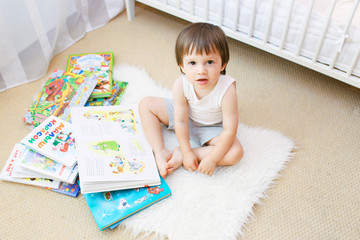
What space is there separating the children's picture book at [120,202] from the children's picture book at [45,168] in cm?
9

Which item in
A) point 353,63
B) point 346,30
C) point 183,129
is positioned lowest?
point 183,129

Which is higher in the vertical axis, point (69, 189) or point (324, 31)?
point (324, 31)

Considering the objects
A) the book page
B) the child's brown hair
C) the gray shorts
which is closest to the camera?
the child's brown hair

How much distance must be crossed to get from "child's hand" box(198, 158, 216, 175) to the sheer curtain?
82cm

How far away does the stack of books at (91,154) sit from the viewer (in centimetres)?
100

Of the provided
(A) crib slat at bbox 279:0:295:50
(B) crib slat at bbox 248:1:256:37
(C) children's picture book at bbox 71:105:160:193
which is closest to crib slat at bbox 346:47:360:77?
(A) crib slat at bbox 279:0:295:50

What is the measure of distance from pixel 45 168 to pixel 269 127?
2.52ft

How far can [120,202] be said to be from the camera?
1003 millimetres

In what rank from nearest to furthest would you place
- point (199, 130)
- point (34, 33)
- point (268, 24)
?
point (199, 130) < point (268, 24) < point (34, 33)

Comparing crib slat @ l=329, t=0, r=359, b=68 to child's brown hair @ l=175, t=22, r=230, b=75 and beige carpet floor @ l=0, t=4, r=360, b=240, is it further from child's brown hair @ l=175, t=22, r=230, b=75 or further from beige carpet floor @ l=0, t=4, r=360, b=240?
child's brown hair @ l=175, t=22, r=230, b=75

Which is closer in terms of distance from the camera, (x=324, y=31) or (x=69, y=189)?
(x=69, y=189)

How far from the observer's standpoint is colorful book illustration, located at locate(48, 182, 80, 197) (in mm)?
1053

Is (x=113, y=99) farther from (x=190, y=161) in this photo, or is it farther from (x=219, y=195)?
(x=219, y=195)

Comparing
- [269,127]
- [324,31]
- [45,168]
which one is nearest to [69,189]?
[45,168]
